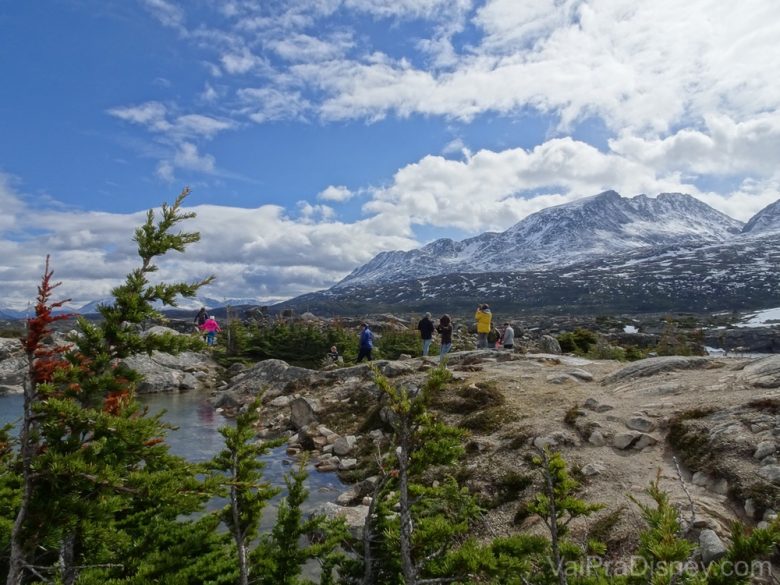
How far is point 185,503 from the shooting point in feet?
16.8

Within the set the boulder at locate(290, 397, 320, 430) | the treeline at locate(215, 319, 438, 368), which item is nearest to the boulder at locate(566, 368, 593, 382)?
the boulder at locate(290, 397, 320, 430)

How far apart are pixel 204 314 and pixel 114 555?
28.2m

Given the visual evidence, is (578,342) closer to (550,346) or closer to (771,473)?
(550,346)

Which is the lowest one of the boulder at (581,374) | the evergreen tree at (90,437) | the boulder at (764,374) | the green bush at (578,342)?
the green bush at (578,342)

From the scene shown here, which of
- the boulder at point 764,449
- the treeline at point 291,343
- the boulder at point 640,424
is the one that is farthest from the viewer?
the treeline at point 291,343

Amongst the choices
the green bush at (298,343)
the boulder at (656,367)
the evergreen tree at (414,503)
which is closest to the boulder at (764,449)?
the evergreen tree at (414,503)

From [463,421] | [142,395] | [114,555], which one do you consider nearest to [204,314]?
[142,395]

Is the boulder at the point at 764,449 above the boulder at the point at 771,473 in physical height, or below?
above

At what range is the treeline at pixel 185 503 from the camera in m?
4.35

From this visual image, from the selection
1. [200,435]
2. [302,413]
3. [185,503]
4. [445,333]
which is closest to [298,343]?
[445,333]

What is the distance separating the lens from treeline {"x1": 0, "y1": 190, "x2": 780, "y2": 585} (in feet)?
14.3

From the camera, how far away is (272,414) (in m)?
22.4

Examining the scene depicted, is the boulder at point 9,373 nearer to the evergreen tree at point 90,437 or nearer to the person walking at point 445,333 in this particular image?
the person walking at point 445,333

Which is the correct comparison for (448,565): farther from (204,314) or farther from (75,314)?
(204,314)
